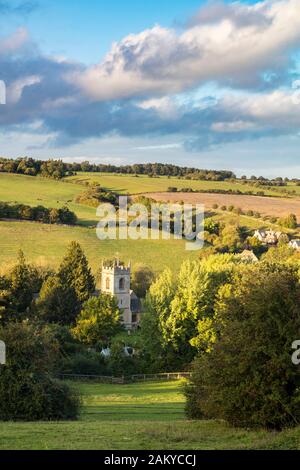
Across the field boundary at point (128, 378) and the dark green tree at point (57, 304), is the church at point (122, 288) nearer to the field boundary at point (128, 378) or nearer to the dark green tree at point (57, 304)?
the dark green tree at point (57, 304)

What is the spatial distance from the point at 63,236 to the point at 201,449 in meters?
83.1

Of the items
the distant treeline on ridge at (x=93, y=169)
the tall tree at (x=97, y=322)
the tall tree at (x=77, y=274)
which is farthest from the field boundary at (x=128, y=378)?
the distant treeline on ridge at (x=93, y=169)

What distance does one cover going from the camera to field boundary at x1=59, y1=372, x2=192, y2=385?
56.6 meters

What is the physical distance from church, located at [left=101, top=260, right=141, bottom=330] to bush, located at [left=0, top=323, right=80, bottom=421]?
162 ft

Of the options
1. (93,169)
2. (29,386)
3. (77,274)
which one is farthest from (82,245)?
(29,386)

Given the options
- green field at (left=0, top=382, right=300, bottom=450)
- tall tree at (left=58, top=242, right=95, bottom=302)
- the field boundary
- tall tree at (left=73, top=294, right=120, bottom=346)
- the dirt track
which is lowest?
the field boundary

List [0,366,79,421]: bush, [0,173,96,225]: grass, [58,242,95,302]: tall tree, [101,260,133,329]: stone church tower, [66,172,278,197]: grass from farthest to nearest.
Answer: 1. [66,172,278,197]: grass
2. [0,173,96,225]: grass
3. [101,260,133,329]: stone church tower
4. [58,242,95,302]: tall tree
5. [0,366,79,421]: bush

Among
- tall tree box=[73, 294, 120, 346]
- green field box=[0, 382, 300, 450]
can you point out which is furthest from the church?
green field box=[0, 382, 300, 450]

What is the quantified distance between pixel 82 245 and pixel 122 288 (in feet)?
51.2

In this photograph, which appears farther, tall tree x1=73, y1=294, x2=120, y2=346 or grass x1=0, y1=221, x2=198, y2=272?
grass x1=0, y1=221, x2=198, y2=272

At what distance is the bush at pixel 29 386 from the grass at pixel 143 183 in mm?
94275

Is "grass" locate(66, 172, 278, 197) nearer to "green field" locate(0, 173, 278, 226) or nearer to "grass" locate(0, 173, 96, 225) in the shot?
"green field" locate(0, 173, 278, 226)

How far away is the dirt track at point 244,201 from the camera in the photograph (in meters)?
124
